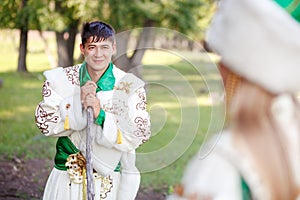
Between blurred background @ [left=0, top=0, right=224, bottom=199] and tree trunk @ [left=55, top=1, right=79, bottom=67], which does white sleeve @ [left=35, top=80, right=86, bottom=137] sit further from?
tree trunk @ [left=55, top=1, right=79, bottom=67]

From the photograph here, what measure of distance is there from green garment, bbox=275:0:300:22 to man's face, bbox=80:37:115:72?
1.69 meters

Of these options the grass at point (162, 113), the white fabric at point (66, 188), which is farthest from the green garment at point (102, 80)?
the white fabric at point (66, 188)

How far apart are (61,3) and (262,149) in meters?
11.0

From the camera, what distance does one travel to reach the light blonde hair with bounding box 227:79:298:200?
57.6 inches

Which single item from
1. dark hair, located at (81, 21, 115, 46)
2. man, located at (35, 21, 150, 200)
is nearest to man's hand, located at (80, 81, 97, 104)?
man, located at (35, 21, 150, 200)

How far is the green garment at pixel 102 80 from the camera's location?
3.26 m

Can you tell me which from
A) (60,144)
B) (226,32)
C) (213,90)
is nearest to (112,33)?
(60,144)

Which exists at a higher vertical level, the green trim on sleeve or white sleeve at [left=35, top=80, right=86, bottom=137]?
the green trim on sleeve

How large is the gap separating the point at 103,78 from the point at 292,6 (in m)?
1.73

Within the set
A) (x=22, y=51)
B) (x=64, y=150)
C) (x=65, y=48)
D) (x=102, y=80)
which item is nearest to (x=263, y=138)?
(x=102, y=80)

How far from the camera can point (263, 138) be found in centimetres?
147

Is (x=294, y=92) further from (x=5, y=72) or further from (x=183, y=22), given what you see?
(x=5, y=72)

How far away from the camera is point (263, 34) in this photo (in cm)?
148

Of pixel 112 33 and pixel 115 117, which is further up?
pixel 112 33
